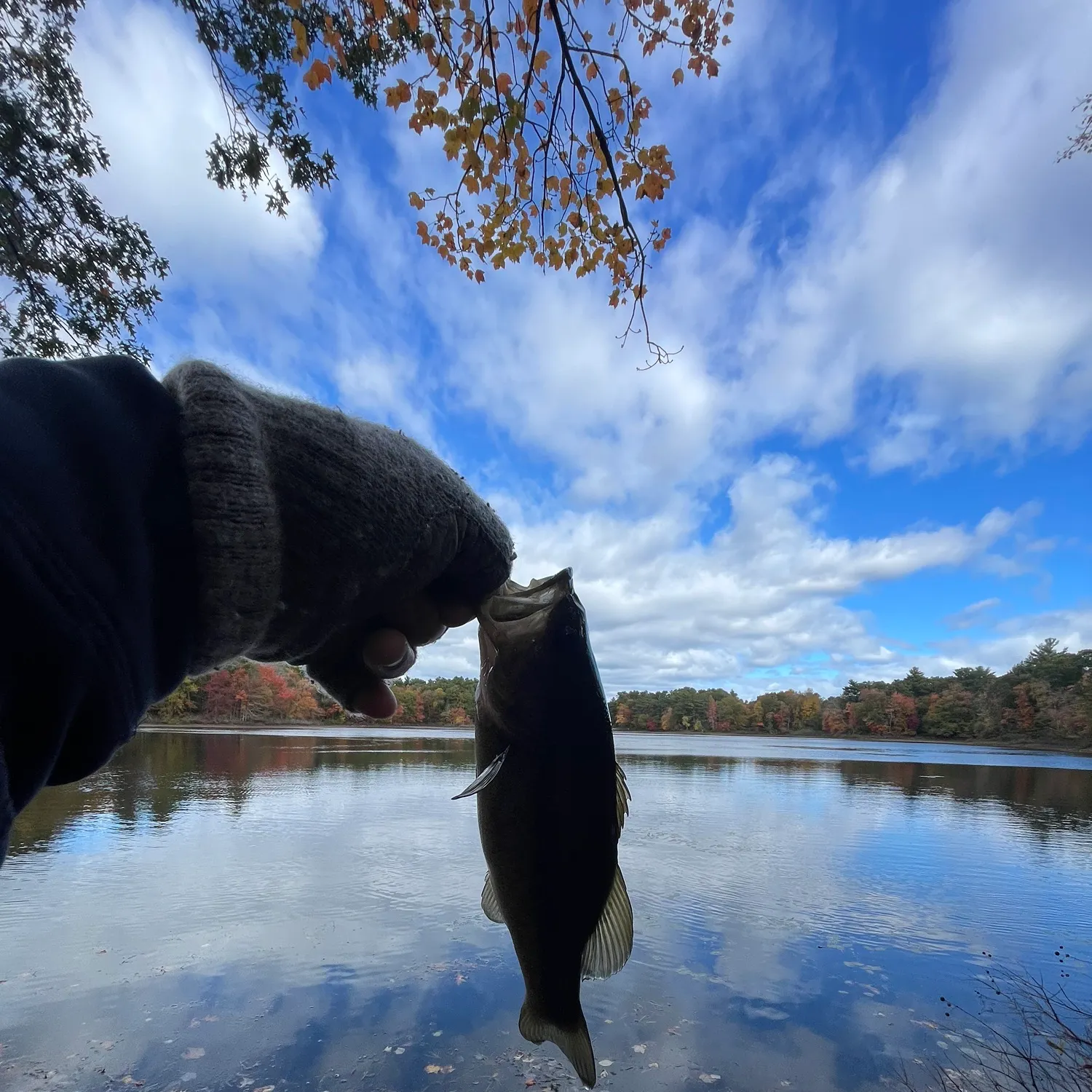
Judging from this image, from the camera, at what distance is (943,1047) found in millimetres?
7801

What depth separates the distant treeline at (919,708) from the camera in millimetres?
82812

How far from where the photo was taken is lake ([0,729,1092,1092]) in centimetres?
712

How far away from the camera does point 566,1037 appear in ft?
7.83

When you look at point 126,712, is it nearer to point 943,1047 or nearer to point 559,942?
point 559,942

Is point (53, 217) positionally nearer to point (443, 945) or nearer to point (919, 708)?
point (443, 945)

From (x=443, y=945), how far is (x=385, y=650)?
32.8 ft

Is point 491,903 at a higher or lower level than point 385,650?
lower

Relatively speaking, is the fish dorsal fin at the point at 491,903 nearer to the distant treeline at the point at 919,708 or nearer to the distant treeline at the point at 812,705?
the distant treeline at the point at 812,705

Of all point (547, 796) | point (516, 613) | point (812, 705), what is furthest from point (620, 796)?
point (812, 705)

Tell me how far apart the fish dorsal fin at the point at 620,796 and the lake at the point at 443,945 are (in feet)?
20.1

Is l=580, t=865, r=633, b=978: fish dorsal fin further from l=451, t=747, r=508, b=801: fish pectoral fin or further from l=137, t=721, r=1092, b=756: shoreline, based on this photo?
l=137, t=721, r=1092, b=756: shoreline

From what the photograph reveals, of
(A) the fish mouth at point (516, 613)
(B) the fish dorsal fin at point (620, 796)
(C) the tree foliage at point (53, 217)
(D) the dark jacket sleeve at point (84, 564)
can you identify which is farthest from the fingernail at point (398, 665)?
(C) the tree foliage at point (53, 217)

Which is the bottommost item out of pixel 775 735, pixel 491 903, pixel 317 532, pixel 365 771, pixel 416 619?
pixel 365 771

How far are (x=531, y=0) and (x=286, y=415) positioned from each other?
4279 mm
